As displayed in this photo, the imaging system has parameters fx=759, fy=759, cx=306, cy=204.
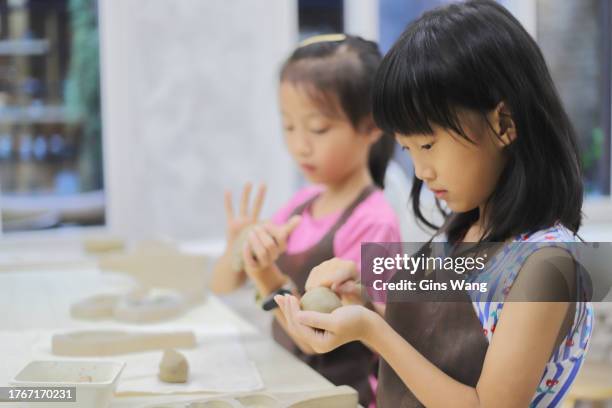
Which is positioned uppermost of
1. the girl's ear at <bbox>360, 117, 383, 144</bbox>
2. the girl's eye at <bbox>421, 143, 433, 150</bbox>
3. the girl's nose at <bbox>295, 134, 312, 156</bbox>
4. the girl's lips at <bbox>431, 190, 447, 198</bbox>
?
the girl's eye at <bbox>421, 143, 433, 150</bbox>

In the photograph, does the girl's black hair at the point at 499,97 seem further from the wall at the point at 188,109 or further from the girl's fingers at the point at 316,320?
the wall at the point at 188,109

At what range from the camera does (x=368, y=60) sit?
1232 mm

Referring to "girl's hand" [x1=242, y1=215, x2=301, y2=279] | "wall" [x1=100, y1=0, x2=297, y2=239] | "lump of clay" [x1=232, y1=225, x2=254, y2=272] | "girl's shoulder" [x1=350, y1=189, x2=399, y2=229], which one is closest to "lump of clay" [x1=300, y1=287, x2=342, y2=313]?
"girl's hand" [x1=242, y1=215, x2=301, y2=279]

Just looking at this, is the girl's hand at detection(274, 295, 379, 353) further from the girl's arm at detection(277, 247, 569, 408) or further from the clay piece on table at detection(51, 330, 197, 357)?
the clay piece on table at detection(51, 330, 197, 357)

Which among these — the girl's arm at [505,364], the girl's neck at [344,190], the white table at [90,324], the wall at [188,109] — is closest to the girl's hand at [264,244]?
the white table at [90,324]

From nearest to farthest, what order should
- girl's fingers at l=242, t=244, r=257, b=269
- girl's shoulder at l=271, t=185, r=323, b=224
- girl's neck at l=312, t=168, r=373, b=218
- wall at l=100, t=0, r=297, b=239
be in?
girl's fingers at l=242, t=244, r=257, b=269 → girl's neck at l=312, t=168, r=373, b=218 → girl's shoulder at l=271, t=185, r=323, b=224 → wall at l=100, t=0, r=297, b=239

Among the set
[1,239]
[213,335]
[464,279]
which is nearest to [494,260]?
[464,279]

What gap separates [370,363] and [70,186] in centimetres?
157

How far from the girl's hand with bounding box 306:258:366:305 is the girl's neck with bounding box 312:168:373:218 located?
0.43m

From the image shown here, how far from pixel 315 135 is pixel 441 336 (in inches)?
20.3

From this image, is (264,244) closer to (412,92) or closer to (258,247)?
(258,247)

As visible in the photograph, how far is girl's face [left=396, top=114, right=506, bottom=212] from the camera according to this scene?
729mm

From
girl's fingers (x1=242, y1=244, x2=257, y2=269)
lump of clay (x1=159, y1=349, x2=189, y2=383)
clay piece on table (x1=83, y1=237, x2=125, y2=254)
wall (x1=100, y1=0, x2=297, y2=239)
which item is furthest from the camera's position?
wall (x1=100, y1=0, x2=297, y2=239)

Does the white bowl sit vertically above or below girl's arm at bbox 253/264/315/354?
below
